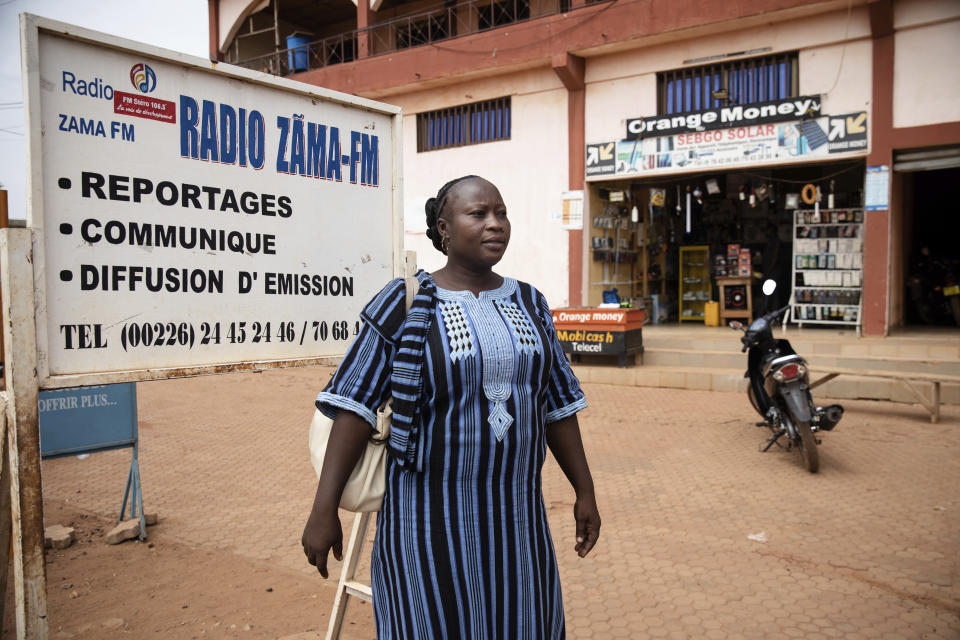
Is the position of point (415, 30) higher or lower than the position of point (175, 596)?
higher

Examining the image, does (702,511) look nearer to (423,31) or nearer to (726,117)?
(726,117)

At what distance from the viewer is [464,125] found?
1412 centimetres

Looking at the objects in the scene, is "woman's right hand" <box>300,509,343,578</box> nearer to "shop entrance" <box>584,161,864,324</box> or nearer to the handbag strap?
the handbag strap

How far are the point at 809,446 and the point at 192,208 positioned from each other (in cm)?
478

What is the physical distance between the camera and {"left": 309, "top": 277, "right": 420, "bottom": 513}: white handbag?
1.81 metres

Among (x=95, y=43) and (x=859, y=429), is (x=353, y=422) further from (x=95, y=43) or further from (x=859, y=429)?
(x=859, y=429)

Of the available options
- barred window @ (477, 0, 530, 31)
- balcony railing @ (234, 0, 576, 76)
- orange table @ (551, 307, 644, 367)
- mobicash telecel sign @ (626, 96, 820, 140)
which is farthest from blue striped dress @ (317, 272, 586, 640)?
barred window @ (477, 0, 530, 31)

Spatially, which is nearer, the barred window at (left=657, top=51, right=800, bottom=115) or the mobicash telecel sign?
the mobicash telecel sign

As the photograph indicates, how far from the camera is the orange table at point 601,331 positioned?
32.4ft

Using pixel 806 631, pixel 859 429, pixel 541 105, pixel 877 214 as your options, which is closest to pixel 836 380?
pixel 859 429

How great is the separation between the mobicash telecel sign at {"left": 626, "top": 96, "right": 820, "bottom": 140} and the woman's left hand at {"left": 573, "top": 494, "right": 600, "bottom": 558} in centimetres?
1005

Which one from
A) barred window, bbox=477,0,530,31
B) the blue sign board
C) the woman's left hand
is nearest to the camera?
the woman's left hand

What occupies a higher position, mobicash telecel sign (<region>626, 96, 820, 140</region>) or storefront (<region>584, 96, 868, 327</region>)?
mobicash telecel sign (<region>626, 96, 820, 140</region>)

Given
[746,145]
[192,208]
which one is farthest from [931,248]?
[192,208]
